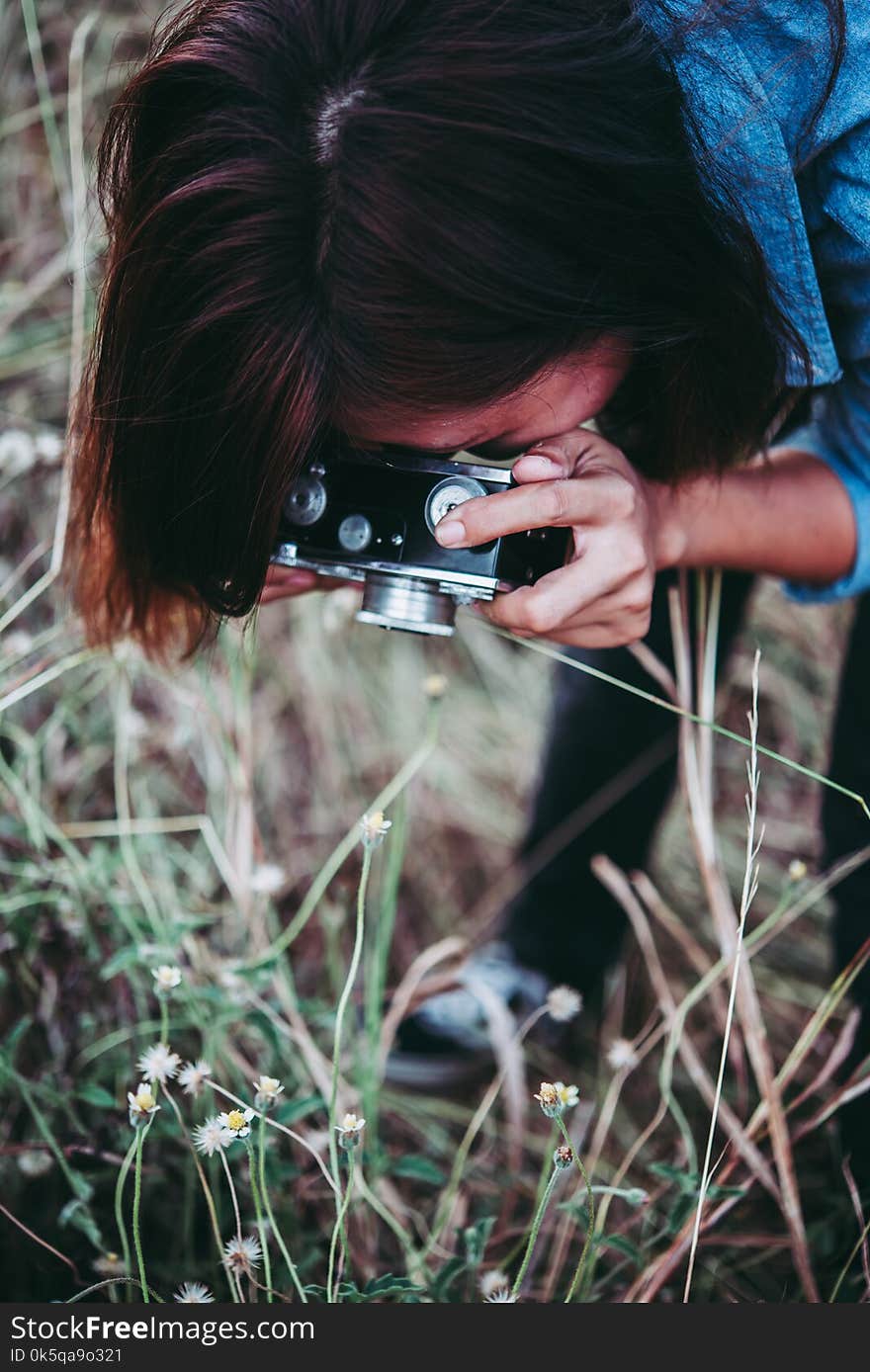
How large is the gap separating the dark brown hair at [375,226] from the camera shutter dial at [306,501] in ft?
0.22

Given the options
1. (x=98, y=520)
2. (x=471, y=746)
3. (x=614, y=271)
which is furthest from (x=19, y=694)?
(x=471, y=746)

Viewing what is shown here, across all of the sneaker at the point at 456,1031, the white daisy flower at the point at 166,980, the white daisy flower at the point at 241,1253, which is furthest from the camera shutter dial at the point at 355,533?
the sneaker at the point at 456,1031

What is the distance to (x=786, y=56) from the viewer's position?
0.54 m

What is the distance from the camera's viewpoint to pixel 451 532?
0.60 metres

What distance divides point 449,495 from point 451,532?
3 centimetres

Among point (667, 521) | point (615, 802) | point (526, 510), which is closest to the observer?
point (526, 510)

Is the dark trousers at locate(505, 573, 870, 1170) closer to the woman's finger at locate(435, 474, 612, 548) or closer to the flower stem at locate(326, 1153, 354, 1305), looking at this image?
the woman's finger at locate(435, 474, 612, 548)

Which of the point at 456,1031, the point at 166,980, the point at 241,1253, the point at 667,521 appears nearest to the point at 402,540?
the point at 667,521

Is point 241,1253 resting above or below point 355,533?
below

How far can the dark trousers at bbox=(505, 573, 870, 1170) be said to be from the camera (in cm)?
80

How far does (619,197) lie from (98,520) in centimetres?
37

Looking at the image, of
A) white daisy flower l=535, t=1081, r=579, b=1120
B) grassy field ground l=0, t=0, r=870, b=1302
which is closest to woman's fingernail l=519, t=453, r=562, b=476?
grassy field ground l=0, t=0, r=870, b=1302

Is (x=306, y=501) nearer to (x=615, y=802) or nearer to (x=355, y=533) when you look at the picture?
(x=355, y=533)

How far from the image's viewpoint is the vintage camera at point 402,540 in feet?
2.04
